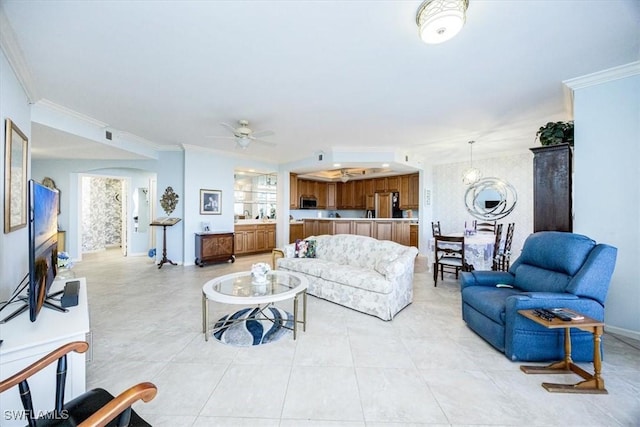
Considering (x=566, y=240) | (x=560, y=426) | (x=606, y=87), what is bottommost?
(x=560, y=426)

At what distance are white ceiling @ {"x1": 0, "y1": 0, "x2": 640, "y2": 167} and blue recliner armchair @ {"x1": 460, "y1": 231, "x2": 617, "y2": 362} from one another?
174cm

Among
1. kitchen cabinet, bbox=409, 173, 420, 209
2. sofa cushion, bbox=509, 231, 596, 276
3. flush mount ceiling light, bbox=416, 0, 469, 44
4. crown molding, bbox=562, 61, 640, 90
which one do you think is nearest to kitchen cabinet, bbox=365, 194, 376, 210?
kitchen cabinet, bbox=409, 173, 420, 209

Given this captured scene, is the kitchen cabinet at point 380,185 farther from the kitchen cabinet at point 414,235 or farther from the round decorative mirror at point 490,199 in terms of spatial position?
the round decorative mirror at point 490,199

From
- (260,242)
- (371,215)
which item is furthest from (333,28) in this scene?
(371,215)

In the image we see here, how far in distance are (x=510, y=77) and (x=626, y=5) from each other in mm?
935

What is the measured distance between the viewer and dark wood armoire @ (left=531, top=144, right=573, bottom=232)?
2.84 metres

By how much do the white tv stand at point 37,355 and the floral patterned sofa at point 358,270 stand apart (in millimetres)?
2476

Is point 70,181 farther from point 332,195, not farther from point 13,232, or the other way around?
point 332,195

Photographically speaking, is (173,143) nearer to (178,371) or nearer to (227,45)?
(227,45)

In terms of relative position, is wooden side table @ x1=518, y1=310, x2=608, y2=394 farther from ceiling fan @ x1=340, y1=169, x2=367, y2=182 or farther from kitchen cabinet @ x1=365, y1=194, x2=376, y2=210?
kitchen cabinet @ x1=365, y1=194, x2=376, y2=210

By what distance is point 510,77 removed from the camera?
2.70 meters

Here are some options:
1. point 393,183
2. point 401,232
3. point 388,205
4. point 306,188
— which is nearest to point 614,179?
point 401,232

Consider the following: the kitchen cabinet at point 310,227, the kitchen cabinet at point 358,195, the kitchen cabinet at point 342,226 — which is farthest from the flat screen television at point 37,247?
the kitchen cabinet at point 358,195

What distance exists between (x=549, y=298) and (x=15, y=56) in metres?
4.96
